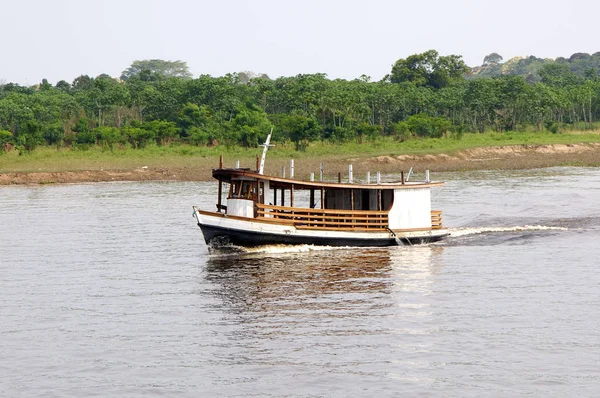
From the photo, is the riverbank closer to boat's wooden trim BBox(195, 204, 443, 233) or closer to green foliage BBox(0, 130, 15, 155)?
green foliage BBox(0, 130, 15, 155)

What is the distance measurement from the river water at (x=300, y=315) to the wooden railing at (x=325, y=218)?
103 centimetres

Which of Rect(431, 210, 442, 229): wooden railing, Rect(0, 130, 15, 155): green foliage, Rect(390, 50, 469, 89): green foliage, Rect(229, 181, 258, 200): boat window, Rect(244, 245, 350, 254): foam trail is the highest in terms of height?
Rect(390, 50, 469, 89): green foliage

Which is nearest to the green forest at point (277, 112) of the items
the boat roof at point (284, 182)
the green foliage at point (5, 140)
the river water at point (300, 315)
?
the green foliage at point (5, 140)

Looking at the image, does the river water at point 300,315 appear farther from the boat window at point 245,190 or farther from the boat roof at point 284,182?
the boat roof at point 284,182

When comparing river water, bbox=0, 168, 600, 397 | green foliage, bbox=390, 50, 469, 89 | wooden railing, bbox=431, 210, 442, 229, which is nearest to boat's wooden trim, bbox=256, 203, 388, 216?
river water, bbox=0, 168, 600, 397

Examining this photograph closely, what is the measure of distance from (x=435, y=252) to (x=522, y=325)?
35.0 feet

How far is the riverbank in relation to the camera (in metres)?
58.6

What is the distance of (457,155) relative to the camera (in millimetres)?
67625

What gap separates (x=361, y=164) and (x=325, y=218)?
31.8 meters

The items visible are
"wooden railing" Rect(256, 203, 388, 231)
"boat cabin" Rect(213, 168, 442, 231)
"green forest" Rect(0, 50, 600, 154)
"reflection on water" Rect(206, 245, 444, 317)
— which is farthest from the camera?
"green forest" Rect(0, 50, 600, 154)

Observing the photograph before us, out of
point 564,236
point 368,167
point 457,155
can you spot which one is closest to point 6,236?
point 564,236

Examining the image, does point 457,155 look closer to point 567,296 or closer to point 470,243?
point 470,243

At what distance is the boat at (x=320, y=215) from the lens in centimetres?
2909

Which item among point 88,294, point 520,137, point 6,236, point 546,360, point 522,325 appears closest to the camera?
point 546,360
